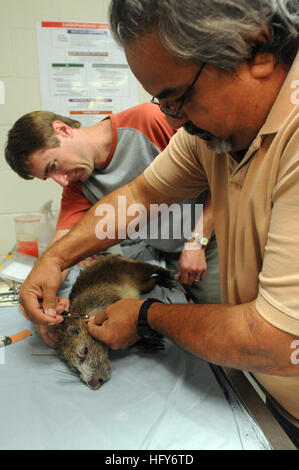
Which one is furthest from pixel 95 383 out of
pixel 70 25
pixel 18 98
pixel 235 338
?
pixel 70 25

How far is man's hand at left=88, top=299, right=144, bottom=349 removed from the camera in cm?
108

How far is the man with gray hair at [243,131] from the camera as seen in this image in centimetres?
61

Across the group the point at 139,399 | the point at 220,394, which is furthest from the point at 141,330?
the point at 220,394

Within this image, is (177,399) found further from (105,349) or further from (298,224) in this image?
(298,224)

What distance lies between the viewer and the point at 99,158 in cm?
192

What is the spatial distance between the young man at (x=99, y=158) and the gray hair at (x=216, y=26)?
1186mm

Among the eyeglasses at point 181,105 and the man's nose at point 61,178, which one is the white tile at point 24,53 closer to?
the man's nose at point 61,178

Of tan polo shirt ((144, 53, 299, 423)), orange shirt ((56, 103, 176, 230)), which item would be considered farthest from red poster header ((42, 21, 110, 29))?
tan polo shirt ((144, 53, 299, 423))

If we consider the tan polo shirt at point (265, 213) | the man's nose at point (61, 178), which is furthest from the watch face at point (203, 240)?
the man's nose at point (61, 178)

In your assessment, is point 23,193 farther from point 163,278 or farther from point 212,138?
point 212,138

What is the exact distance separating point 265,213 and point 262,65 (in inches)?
12.9

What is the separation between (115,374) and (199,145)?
2.83 feet

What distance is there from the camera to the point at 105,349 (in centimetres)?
129

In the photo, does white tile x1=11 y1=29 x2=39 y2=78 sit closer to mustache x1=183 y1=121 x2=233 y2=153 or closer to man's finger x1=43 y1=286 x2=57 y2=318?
man's finger x1=43 y1=286 x2=57 y2=318
